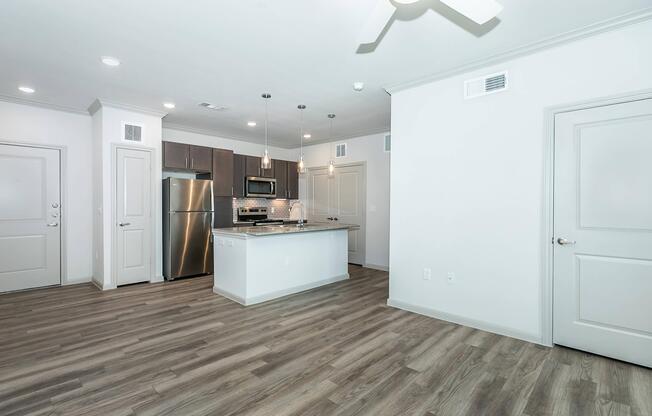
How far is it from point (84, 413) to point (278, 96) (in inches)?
146

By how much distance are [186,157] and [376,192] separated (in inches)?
141

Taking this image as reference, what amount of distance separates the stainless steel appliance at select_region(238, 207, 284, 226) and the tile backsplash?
6.5 inches

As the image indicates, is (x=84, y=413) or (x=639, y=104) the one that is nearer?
(x=84, y=413)

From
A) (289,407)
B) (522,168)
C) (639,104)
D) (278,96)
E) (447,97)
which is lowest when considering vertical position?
(289,407)

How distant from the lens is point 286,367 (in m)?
2.46

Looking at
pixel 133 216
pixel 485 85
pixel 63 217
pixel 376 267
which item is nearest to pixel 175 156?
pixel 133 216

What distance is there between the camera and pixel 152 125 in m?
5.05

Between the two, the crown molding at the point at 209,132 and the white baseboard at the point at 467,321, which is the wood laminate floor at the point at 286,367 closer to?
the white baseboard at the point at 467,321

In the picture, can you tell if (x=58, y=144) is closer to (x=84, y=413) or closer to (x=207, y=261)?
(x=207, y=261)

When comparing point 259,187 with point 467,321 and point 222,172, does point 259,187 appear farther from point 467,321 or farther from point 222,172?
point 467,321

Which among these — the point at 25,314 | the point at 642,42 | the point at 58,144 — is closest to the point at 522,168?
the point at 642,42

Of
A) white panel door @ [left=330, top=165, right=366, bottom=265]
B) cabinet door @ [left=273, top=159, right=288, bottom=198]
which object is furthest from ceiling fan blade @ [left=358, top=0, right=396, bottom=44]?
cabinet door @ [left=273, top=159, right=288, bottom=198]

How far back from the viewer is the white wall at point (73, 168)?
183 inches

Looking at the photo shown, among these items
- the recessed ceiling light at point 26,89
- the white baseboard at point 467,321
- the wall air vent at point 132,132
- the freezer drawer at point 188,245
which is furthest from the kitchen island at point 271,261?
the recessed ceiling light at point 26,89
